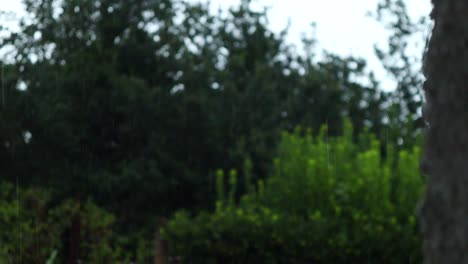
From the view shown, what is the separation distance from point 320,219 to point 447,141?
731cm

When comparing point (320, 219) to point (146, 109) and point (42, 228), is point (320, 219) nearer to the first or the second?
point (42, 228)

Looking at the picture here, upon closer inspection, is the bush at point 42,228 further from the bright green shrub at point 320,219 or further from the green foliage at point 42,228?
the bright green shrub at point 320,219

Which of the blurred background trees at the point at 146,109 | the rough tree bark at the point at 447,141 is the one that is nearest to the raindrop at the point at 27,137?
the blurred background trees at the point at 146,109

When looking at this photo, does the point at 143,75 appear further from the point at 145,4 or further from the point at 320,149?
the point at 320,149

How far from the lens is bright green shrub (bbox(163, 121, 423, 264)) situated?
966 cm

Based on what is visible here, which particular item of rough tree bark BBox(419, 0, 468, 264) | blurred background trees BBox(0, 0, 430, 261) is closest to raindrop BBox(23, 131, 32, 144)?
blurred background trees BBox(0, 0, 430, 261)

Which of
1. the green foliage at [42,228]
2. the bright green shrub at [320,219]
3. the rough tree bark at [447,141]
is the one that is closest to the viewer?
the rough tree bark at [447,141]

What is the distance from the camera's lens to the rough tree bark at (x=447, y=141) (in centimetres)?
244

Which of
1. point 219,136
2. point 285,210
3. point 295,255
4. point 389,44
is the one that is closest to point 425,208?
point 295,255

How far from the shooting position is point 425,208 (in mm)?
2504

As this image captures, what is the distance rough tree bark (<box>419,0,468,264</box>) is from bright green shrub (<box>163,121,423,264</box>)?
6.83 meters

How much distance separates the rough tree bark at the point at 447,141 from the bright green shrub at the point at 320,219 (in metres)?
6.83

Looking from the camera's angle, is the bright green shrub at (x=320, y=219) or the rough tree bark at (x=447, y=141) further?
the bright green shrub at (x=320, y=219)

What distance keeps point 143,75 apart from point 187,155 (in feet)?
6.08
